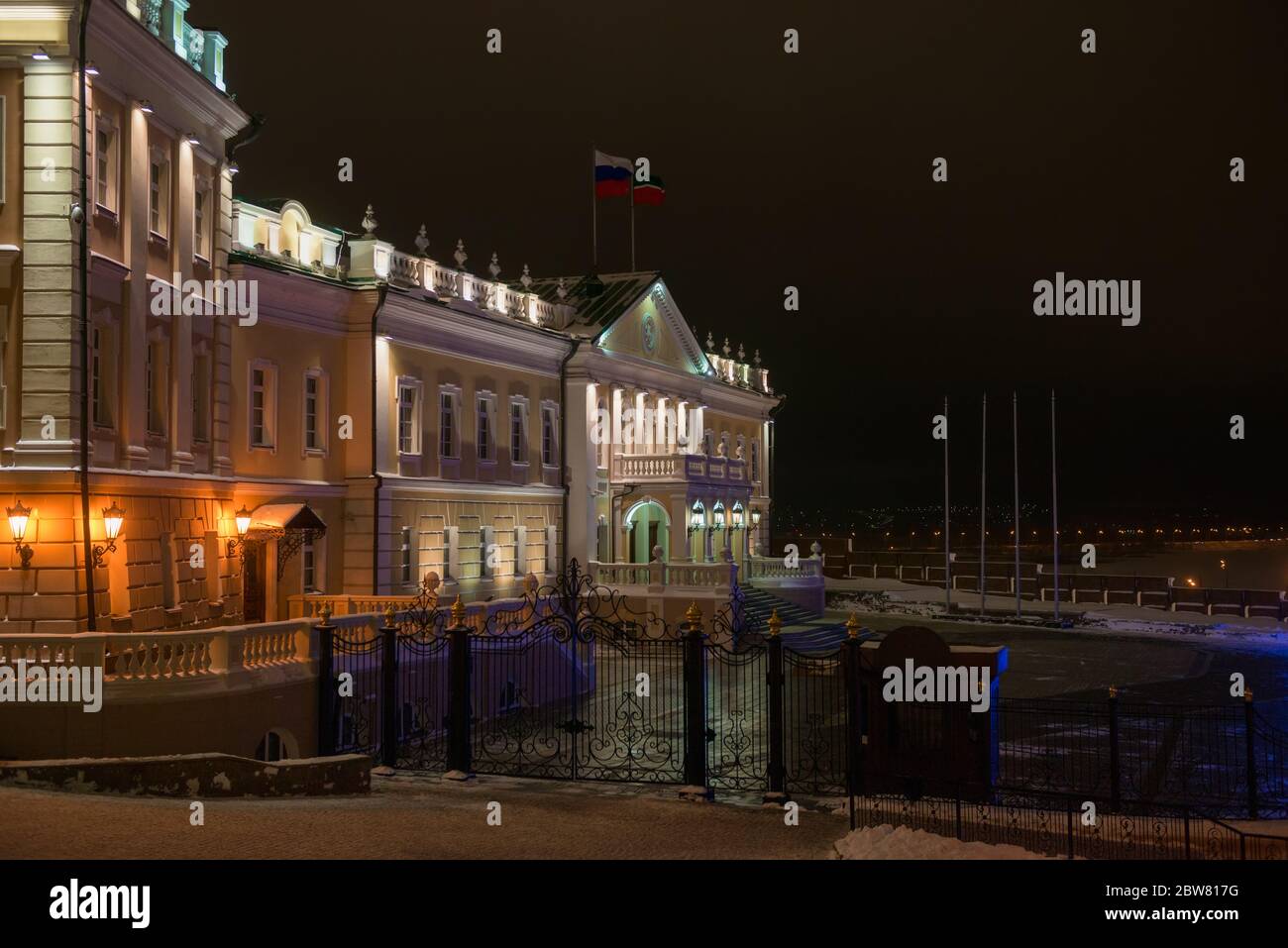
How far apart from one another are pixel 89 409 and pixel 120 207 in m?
3.51

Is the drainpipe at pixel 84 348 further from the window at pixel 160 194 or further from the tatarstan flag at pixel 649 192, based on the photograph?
the tatarstan flag at pixel 649 192

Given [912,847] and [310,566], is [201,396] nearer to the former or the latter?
[310,566]

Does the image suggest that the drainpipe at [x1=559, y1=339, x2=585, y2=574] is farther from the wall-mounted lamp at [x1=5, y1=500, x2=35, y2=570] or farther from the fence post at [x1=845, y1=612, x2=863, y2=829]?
the fence post at [x1=845, y1=612, x2=863, y2=829]

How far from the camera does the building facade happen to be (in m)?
20.4

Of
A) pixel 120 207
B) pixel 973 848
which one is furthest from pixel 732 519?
pixel 973 848

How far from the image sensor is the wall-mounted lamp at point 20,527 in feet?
→ 65.3

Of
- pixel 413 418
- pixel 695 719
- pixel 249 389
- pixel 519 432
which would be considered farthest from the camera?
pixel 519 432

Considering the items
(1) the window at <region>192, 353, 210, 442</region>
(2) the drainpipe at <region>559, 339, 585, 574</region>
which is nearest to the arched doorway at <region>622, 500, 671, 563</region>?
(2) the drainpipe at <region>559, 339, 585, 574</region>

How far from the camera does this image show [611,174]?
43812 mm

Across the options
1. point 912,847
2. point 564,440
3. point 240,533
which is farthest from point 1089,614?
point 912,847

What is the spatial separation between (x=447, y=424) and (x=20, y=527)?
17456 millimetres

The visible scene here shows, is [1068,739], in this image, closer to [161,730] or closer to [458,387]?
[161,730]

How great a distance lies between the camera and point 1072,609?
5534 centimetres

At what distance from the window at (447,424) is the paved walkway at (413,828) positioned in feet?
65.2
